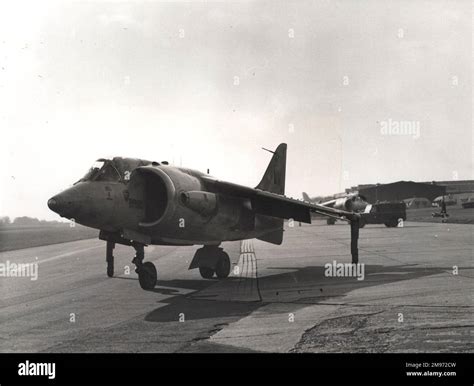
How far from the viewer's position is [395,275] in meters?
13.2

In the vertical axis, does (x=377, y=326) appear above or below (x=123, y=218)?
below

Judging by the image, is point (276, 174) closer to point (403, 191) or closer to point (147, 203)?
point (147, 203)

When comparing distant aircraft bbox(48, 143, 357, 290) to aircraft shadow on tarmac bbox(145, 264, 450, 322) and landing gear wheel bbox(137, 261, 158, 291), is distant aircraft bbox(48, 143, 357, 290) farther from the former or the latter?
aircraft shadow on tarmac bbox(145, 264, 450, 322)

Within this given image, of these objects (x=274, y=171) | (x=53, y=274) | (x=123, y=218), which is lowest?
(x=53, y=274)

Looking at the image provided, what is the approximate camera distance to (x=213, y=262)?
47.3 ft

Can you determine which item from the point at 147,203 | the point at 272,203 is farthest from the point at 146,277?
the point at 272,203

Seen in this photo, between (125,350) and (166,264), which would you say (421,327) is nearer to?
(125,350)

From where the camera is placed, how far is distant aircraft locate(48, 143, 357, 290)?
11328 millimetres

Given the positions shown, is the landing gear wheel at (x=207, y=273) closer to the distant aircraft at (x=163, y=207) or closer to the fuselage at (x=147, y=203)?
the distant aircraft at (x=163, y=207)

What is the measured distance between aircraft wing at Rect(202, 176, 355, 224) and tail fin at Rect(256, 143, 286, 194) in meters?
3.44

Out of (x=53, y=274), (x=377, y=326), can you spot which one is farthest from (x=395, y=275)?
(x=53, y=274)

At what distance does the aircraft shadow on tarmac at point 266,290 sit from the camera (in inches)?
364

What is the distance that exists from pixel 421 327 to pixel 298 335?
1.77 m
